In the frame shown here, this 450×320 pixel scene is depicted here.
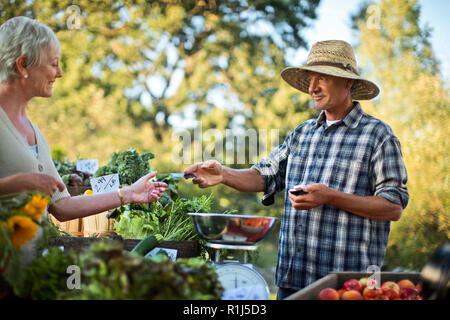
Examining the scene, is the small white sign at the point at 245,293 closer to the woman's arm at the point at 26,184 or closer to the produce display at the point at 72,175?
the woman's arm at the point at 26,184

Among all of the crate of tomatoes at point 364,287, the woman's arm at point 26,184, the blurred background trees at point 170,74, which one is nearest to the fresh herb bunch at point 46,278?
the woman's arm at point 26,184

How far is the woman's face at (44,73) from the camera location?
6.82 feet

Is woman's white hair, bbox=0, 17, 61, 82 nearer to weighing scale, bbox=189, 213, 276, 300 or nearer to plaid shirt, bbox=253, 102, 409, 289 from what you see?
weighing scale, bbox=189, 213, 276, 300

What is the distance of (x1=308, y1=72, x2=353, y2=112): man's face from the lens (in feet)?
8.39

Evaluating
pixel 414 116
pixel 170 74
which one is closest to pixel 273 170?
pixel 414 116

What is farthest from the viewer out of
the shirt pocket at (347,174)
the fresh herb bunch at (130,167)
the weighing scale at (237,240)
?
the fresh herb bunch at (130,167)

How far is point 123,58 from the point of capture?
1287 cm

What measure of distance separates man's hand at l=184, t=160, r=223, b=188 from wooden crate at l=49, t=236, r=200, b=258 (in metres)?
0.31

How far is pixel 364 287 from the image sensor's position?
5.74 ft

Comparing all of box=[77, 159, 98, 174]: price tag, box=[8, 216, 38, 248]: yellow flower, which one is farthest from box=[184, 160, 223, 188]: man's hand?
box=[77, 159, 98, 174]: price tag

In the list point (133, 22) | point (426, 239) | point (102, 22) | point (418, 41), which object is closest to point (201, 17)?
point (133, 22)

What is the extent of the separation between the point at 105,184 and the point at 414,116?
22.9ft

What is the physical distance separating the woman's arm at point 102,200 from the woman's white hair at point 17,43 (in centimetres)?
63

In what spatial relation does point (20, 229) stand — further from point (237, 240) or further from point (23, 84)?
point (23, 84)
